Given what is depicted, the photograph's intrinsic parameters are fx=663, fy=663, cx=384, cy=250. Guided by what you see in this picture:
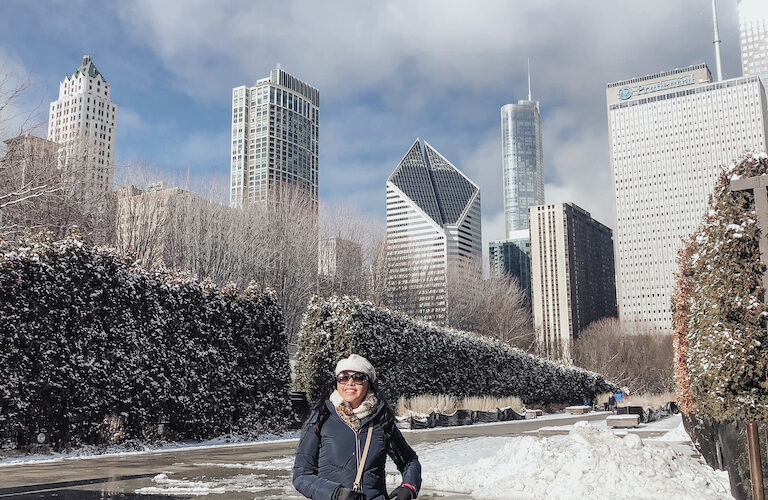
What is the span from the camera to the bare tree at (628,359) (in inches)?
2852

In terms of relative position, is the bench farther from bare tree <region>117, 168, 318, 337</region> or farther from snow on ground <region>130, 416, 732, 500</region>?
bare tree <region>117, 168, 318, 337</region>

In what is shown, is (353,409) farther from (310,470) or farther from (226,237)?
(226,237)

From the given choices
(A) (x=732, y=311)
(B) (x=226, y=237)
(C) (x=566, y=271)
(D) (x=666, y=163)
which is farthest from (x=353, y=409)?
(D) (x=666, y=163)

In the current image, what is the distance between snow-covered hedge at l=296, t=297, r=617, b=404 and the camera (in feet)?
69.9

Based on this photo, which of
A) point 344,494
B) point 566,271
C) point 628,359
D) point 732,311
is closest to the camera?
point 344,494

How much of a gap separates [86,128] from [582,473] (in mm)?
30012

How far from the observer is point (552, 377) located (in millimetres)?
39188

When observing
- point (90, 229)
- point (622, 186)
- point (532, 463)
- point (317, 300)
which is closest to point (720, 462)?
point (532, 463)

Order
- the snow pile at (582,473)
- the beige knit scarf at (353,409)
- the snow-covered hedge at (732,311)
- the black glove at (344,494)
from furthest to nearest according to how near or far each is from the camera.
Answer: the snow pile at (582,473)
the snow-covered hedge at (732,311)
the beige knit scarf at (353,409)
the black glove at (344,494)

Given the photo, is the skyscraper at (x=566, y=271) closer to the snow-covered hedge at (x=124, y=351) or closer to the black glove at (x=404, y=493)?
the snow-covered hedge at (x=124, y=351)

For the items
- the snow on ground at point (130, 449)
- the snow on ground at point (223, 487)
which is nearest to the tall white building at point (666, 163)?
the snow on ground at point (130, 449)

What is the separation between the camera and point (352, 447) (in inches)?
142

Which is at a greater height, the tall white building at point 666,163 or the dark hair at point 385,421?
the tall white building at point 666,163

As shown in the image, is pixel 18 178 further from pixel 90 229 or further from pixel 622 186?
pixel 622 186
